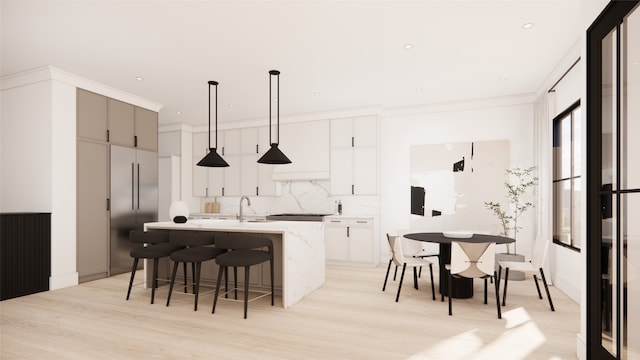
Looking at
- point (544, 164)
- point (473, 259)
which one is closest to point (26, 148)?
point (473, 259)

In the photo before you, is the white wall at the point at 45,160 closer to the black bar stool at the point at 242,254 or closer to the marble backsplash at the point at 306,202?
the black bar stool at the point at 242,254

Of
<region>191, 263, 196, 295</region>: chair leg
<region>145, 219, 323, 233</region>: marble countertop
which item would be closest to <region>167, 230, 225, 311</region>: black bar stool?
<region>145, 219, 323, 233</region>: marble countertop

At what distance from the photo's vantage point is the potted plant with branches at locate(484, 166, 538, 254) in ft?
17.5

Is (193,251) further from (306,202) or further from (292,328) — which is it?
(306,202)

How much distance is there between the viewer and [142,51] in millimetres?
3879

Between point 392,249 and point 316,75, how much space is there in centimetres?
246

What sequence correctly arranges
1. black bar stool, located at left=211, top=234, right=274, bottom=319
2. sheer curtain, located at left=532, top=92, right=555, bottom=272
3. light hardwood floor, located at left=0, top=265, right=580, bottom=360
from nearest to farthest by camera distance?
light hardwood floor, located at left=0, top=265, right=580, bottom=360
black bar stool, located at left=211, top=234, right=274, bottom=319
sheer curtain, located at left=532, top=92, right=555, bottom=272

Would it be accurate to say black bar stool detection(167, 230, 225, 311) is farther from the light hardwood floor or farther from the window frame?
the window frame

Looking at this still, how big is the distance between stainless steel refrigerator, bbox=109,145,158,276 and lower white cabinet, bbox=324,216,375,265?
3.05m

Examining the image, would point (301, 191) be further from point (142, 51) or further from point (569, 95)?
point (569, 95)

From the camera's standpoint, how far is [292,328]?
3191 millimetres

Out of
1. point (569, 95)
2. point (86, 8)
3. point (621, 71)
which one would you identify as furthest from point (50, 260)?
point (569, 95)

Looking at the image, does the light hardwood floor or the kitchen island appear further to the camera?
the kitchen island

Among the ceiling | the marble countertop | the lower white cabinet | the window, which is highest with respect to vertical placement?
the ceiling
